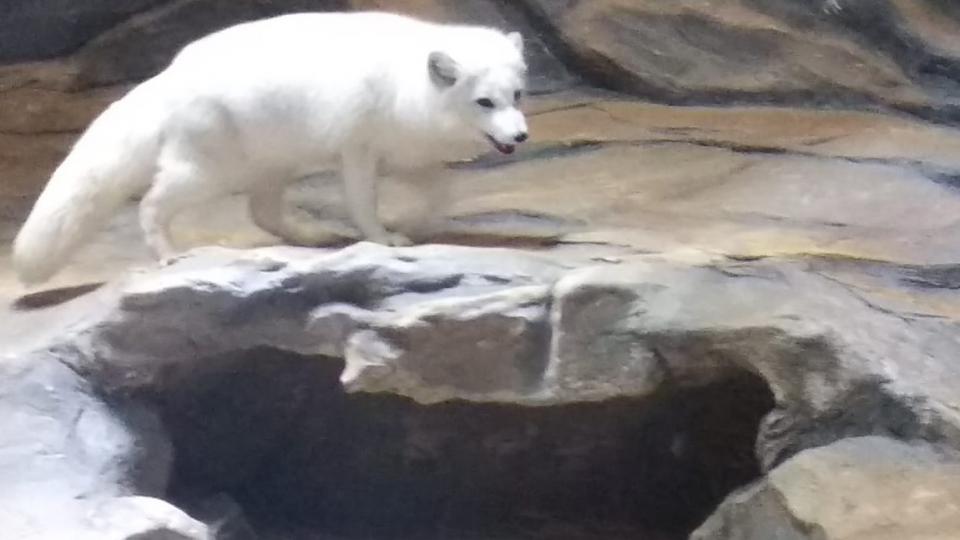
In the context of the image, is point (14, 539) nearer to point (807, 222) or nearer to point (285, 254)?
point (285, 254)

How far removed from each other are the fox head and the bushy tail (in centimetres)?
47

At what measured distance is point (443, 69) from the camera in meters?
1.85

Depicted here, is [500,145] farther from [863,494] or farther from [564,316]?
[863,494]

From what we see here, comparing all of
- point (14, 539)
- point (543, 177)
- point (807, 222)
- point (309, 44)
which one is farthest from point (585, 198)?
point (14, 539)

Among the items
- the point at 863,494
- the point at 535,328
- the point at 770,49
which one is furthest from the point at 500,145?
the point at 770,49

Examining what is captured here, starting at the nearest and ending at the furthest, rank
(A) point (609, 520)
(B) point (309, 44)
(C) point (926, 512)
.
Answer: (C) point (926, 512), (B) point (309, 44), (A) point (609, 520)

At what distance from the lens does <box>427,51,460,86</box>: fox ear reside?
6.05ft

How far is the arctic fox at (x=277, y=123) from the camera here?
73.7 inches

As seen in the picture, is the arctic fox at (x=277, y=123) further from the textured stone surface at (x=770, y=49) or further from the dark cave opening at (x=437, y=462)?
the textured stone surface at (x=770, y=49)

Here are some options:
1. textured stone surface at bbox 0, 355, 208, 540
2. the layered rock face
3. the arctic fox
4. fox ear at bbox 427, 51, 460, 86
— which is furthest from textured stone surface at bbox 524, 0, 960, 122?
textured stone surface at bbox 0, 355, 208, 540

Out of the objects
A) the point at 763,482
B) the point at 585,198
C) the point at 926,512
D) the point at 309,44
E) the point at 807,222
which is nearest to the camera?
the point at 926,512

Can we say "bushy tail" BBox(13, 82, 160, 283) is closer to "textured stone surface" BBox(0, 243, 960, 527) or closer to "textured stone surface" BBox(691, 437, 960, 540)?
"textured stone surface" BBox(0, 243, 960, 527)

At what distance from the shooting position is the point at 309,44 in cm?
194

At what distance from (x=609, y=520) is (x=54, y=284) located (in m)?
1.18
